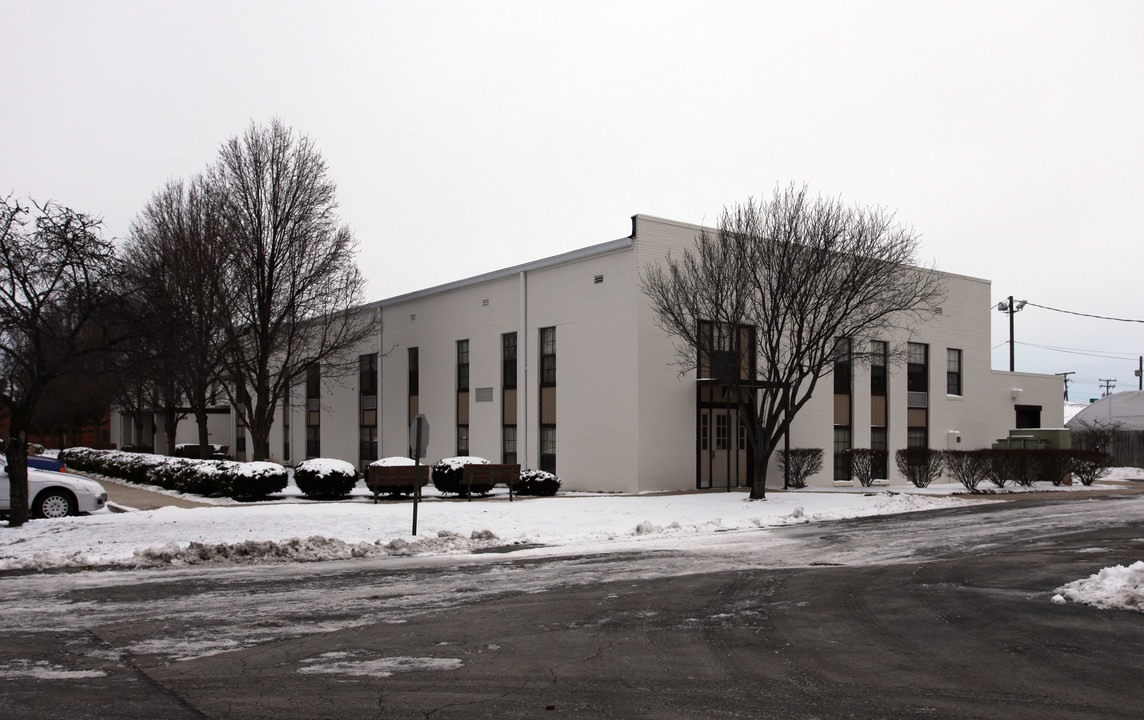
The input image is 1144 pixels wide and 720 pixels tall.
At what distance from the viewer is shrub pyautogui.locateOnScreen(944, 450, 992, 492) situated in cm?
2831

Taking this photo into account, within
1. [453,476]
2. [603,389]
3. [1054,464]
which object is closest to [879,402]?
[1054,464]

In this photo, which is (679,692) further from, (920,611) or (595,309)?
(595,309)

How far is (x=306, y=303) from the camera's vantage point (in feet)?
109

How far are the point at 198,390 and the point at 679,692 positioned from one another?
103ft

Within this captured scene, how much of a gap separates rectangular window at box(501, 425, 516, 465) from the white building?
0.19ft

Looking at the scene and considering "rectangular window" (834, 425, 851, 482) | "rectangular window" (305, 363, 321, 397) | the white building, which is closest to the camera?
the white building

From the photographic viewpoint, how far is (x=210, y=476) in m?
24.4

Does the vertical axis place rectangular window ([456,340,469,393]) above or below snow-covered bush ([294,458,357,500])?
above

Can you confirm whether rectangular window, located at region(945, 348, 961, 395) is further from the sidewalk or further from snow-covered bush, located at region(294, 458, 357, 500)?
the sidewalk

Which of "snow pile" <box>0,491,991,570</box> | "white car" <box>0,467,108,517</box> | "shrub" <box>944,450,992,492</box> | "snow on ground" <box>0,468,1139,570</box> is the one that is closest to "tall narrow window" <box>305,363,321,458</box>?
"snow on ground" <box>0,468,1139,570</box>

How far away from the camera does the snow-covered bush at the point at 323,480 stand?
76.6 ft

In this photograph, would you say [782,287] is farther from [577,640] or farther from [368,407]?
[368,407]

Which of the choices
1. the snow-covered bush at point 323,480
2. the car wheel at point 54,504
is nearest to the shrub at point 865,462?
the snow-covered bush at point 323,480

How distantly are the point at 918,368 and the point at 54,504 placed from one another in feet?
92.9
